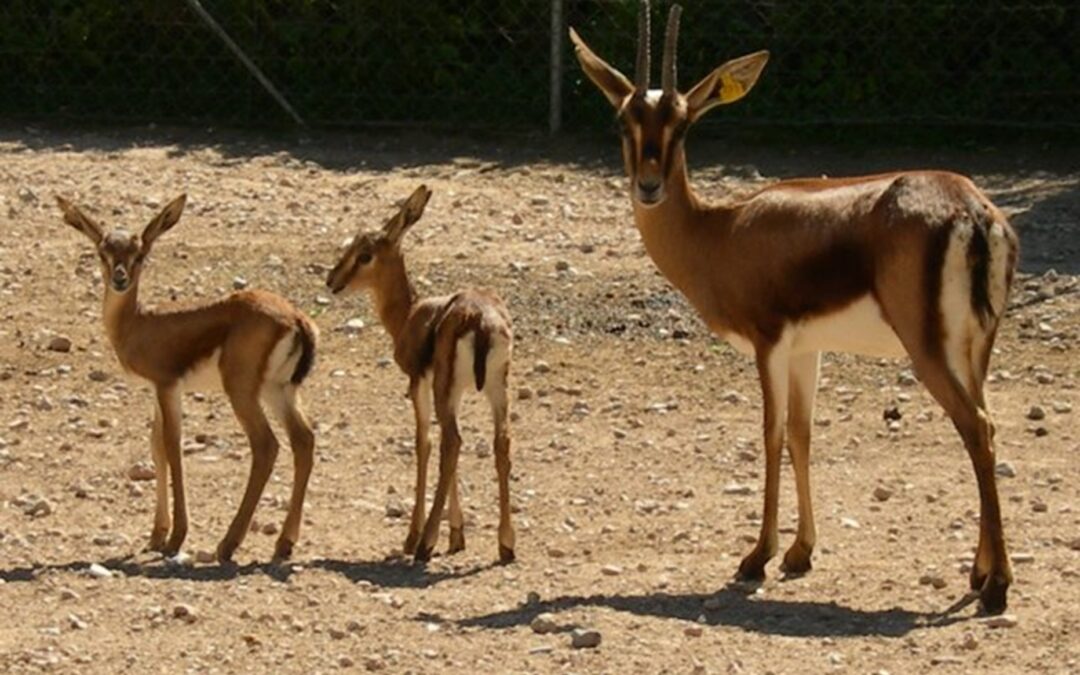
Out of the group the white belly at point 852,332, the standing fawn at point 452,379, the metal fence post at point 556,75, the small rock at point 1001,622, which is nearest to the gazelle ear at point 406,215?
the standing fawn at point 452,379

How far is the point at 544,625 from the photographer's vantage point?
9023 millimetres

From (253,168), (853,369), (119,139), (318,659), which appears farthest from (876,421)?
(119,139)

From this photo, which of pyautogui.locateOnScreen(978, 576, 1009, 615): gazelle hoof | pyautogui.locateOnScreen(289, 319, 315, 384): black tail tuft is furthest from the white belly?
pyautogui.locateOnScreen(289, 319, 315, 384): black tail tuft

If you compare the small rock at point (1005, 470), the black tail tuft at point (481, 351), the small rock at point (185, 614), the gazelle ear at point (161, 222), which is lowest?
the small rock at point (185, 614)

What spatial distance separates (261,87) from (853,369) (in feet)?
24.6

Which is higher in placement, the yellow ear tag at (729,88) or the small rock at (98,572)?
A: the yellow ear tag at (729,88)

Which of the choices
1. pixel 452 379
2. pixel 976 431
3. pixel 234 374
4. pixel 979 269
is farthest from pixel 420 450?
A: pixel 979 269

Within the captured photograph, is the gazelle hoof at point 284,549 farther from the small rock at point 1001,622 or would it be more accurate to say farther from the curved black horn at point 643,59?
the small rock at point 1001,622

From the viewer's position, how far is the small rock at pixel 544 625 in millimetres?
9008

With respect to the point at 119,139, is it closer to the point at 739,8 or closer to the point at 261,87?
the point at 261,87

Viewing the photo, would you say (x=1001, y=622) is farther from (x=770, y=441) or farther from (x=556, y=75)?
(x=556, y=75)

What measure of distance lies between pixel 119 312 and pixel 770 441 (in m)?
2.82

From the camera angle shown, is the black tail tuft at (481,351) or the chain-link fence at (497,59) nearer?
the black tail tuft at (481,351)

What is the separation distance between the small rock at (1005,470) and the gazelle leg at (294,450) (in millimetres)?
3020
